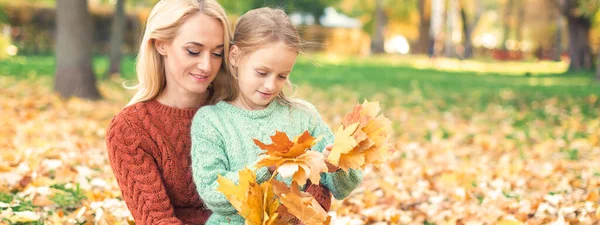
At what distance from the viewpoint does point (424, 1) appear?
37.8m

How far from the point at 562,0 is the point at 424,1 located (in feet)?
71.1

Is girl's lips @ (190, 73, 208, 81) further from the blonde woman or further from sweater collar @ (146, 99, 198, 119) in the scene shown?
sweater collar @ (146, 99, 198, 119)

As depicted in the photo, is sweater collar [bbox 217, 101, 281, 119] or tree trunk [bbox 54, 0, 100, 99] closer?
sweater collar [bbox 217, 101, 281, 119]

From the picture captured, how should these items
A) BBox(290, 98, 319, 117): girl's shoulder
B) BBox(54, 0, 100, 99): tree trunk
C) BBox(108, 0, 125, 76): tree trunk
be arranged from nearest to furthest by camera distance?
BBox(290, 98, 319, 117): girl's shoulder → BBox(54, 0, 100, 99): tree trunk → BBox(108, 0, 125, 76): tree trunk

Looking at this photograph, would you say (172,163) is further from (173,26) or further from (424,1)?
(424,1)

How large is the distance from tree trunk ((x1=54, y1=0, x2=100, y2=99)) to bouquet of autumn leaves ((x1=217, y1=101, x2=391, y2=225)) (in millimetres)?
7949

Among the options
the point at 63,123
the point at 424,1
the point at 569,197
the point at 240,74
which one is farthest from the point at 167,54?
the point at 424,1

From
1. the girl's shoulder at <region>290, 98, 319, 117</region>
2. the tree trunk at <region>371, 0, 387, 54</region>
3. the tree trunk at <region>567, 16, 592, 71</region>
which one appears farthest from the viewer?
the tree trunk at <region>371, 0, 387, 54</region>

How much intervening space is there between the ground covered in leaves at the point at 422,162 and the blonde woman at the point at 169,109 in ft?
1.36

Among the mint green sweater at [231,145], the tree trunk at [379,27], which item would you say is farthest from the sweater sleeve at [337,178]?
the tree trunk at [379,27]

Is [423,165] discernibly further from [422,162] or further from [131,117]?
[131,117]

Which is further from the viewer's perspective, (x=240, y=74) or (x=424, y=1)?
(x=424, y=1)

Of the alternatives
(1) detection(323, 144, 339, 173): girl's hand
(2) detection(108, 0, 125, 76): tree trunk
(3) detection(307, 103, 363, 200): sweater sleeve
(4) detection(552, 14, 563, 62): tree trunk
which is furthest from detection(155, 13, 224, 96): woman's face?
(4) detection(552, 14, 563, 62): tree trunk

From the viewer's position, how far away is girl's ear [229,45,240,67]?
2.66 meters
